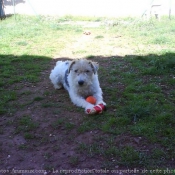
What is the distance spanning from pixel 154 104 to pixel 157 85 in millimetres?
1034

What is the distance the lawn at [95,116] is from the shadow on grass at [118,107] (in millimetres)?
14

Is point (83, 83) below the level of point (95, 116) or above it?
above

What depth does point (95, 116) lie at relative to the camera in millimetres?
4621

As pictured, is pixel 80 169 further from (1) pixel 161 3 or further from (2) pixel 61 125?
(1) pixel 161 3

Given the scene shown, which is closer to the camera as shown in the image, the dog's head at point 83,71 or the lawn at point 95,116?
the lawn at point 95,116

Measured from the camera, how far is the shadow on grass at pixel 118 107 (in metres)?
3.66

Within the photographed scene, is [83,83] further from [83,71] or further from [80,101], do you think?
[80,101]

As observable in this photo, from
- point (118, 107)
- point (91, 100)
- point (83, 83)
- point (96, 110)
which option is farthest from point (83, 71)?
point (118, 107)

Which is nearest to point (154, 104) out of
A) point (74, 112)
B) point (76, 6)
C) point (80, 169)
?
point (74, 112)

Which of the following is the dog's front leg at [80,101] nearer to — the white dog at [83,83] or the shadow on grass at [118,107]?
the white dog at [83,83]

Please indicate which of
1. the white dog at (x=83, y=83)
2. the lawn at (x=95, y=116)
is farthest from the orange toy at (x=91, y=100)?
the lawn at (x=95, y=116)

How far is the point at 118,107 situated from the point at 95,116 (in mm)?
587

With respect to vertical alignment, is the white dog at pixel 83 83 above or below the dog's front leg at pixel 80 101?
above

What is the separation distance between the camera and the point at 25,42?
32.9 ft
